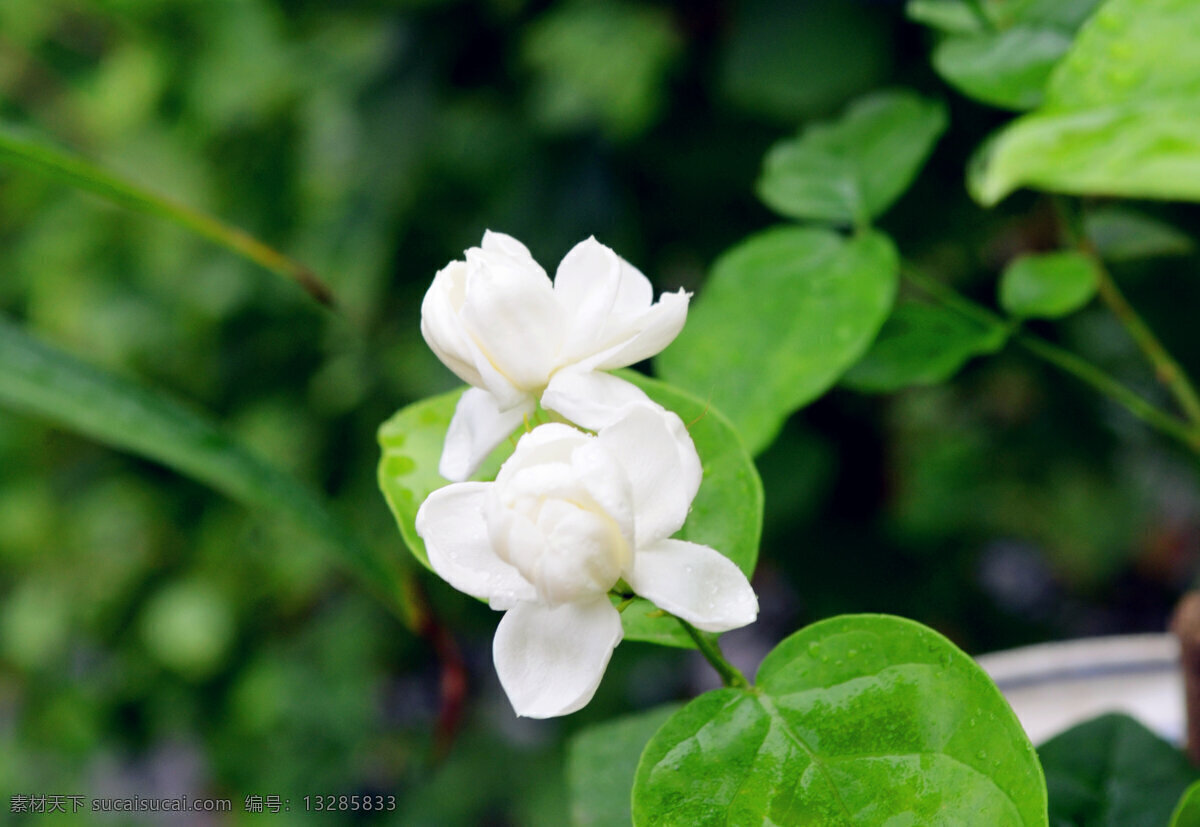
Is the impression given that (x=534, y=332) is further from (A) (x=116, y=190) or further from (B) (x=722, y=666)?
(A) (x=116, y=190)

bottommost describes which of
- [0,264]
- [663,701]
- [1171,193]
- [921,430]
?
[663,701]

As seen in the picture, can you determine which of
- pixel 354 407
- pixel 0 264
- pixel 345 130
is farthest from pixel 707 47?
pixel 0 264

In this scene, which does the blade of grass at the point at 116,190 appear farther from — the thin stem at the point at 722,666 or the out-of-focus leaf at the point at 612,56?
the out-of-focus leaf at the point at 612,56

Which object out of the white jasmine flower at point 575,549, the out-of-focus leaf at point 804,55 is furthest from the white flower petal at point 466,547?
the out-of-focus leaf at point 804,55

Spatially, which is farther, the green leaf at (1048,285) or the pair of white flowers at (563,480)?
the green leaf at (1048,285)

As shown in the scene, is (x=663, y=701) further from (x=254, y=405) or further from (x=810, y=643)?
(x=810, y=643)

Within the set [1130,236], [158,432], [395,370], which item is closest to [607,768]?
[158,432]
